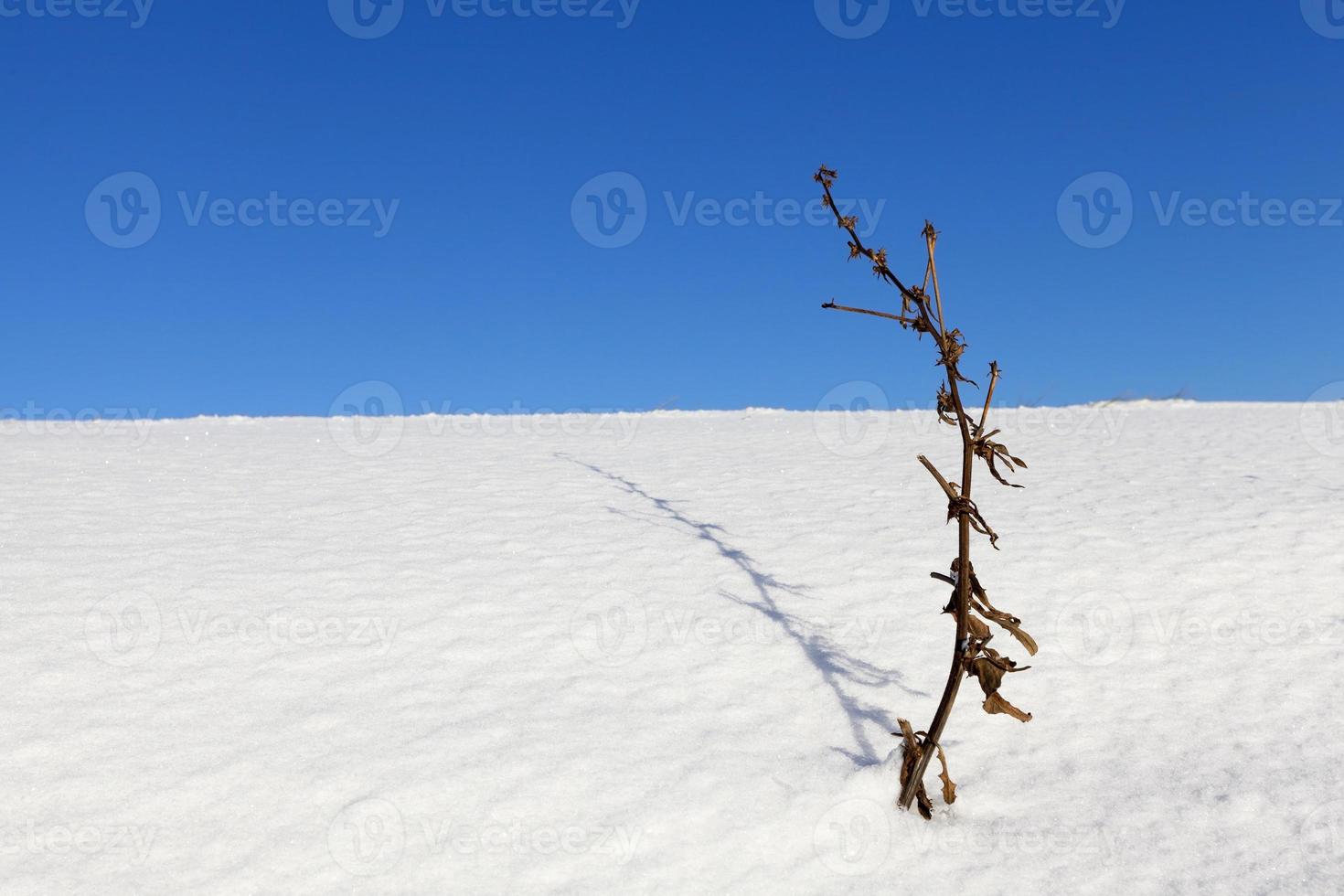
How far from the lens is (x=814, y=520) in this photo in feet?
27.1

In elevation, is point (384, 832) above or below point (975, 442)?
below

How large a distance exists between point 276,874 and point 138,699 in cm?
170

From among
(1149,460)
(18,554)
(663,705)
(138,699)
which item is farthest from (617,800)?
(1149,460)

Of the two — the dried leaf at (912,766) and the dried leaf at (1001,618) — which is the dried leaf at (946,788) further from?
the dried leaf at (1001,618)

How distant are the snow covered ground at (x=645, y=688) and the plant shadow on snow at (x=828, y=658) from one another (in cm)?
3

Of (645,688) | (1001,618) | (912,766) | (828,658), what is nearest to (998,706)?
(1001,618)

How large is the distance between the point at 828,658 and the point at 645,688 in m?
1.22

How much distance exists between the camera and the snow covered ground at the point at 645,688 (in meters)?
4.18

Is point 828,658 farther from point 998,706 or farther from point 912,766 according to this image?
point 998,706

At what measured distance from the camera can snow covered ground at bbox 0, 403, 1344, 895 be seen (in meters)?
4.18

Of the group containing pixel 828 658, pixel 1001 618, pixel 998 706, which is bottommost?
pixel 998 706

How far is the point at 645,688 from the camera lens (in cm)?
536

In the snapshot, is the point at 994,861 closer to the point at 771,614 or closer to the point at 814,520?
the point at 771,614

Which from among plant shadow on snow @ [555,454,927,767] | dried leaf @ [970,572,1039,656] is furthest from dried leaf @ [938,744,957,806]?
dried leaf @ [970,572,1039,656]
